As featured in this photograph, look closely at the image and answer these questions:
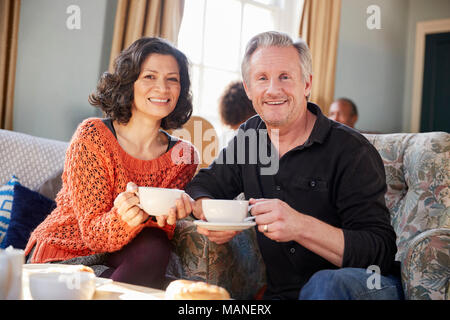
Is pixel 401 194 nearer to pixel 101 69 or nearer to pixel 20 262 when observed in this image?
pixel 20 262

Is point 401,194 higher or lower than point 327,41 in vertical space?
lower

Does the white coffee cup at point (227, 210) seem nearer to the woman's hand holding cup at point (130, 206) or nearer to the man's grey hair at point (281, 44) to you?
the woman's hand holding cup at point (130, 206)

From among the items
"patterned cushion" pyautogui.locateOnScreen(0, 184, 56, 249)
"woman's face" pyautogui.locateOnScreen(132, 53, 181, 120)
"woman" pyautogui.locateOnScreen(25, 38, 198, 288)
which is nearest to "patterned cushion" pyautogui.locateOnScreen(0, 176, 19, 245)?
"patterned cushion" pyautogui.locateOnScreen(0, 184, 56, 249)

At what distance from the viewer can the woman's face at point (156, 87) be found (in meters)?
1.60

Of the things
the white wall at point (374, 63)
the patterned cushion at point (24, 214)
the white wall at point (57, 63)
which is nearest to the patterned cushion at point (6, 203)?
the patterned cushion at point (24, 214)

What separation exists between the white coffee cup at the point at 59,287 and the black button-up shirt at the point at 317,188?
0.64 metres

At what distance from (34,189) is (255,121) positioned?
1.06 m

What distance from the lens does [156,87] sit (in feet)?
5.28

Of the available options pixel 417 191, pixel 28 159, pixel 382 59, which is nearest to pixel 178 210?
pixel 417 191

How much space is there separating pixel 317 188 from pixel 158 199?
0.51 meters

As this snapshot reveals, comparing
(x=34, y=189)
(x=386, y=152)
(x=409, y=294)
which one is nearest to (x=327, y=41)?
(x=386, y=152)

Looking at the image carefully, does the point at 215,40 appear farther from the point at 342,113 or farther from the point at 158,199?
the point at 158,199

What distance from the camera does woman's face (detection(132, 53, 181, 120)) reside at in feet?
5.26
